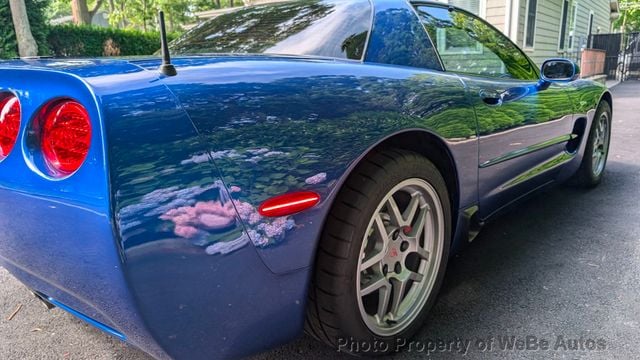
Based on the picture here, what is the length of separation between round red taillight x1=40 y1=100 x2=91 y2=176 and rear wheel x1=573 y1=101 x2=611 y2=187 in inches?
143

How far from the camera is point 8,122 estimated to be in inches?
56.0

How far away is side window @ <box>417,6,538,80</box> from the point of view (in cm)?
245

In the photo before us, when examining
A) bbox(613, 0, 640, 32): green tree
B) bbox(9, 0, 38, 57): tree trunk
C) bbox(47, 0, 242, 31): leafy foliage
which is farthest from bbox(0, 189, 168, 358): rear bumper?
bbox(613, 0, 640, 32): green tree

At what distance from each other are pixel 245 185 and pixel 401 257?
2.98ft

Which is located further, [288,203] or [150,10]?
[150,10]

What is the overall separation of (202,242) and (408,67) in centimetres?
126

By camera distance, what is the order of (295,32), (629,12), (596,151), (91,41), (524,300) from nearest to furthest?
(295,32) → (524,300) → (596,151) → (91,41) → (629,12)

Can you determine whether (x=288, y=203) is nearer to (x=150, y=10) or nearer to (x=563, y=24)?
(x=563, y=24)

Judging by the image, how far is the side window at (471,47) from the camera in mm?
2445

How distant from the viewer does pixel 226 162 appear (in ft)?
3.93

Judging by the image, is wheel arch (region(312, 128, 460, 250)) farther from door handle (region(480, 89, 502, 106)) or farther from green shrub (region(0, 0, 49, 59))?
green shrub (region(0, 0, 49, 59))

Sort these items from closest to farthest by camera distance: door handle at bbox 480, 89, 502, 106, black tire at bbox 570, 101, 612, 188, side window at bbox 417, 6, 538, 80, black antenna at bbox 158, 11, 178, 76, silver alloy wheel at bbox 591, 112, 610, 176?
black antenna at bbox 158, 11, 178, 76 < door handle at bbox 480, 89, 502, 106 < side window at bbox 417, 6, 538, 80 < black tire at bbox 570, 101, 612, 188 < silver alloy wheel at bbox 591, 112, 610, 176

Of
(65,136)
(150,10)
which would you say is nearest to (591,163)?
(65,136)

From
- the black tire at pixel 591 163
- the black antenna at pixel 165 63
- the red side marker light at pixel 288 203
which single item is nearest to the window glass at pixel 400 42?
the red side marker light at pixel 288 203
